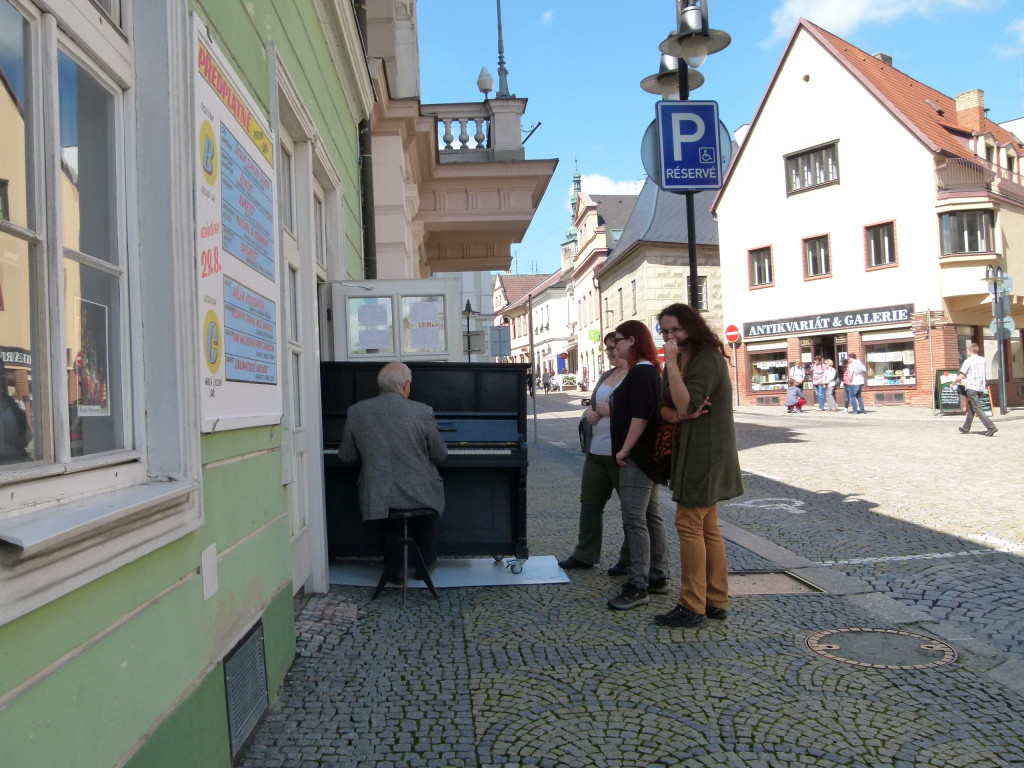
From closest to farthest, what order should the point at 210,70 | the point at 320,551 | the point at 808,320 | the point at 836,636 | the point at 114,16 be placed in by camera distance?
1. the point at 114,16
2. the point at 210,70
3. the point at 836,636
4. the point at 320,551
5. the point at 808,320

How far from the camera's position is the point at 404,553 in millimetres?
5195

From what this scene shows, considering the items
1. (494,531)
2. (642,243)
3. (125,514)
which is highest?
(642,243)

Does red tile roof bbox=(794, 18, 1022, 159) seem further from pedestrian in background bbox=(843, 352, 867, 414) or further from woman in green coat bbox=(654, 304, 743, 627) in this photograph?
woman in green coat bbox=(654, 304, 743, 627)

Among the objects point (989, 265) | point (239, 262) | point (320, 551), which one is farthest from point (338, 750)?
point (989, 265)

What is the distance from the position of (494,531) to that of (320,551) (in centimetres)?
120

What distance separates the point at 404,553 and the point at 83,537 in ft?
11.0

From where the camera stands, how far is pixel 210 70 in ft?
10.0

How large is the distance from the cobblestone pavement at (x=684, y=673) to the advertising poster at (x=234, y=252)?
4.15 feet

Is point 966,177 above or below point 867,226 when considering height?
above

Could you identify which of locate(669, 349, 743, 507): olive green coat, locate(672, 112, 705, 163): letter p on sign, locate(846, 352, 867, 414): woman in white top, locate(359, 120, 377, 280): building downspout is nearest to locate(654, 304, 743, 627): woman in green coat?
locate(669, 349, 743, 507): olive green coat

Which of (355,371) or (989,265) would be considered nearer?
(355,371)

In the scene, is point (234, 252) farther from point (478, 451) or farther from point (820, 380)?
point (820, 380)

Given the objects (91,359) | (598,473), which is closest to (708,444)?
(598,473)

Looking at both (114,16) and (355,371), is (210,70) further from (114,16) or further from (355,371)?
→ (355,371)
